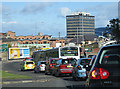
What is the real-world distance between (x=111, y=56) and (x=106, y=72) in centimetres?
88

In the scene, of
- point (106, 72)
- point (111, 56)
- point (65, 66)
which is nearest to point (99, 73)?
point (106, 72)

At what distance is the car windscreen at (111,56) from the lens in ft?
22.5

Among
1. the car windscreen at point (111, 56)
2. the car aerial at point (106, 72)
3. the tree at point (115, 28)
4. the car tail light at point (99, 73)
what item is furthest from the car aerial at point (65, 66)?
the car tail light at point (99, 73)

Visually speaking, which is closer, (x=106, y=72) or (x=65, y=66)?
(x=106, y=72)

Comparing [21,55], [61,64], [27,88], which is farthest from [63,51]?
[21,55]

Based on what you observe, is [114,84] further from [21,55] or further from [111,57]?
[21,55]

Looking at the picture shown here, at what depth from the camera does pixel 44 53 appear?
46.8 m

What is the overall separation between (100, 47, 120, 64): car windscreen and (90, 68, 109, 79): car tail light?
21.6 inches

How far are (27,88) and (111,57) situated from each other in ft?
27.2

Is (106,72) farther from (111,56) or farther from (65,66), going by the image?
(65,66)

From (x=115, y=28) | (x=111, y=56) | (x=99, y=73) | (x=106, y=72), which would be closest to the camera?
(x=106, y=72)

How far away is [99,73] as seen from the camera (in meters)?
6.46

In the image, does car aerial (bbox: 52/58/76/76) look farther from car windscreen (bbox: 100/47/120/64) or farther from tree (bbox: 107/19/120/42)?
car windscreen (bbox: 100/47/120/64)

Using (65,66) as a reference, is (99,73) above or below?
above
